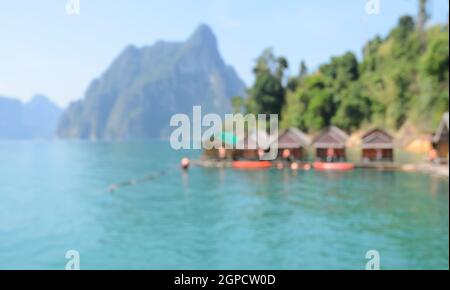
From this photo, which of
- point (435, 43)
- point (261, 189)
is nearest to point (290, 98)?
point (435, 43)

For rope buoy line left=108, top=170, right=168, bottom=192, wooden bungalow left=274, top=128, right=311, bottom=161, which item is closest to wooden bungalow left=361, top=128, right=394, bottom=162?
wooden bungalow left=274, top=128, right=311, bottom=161

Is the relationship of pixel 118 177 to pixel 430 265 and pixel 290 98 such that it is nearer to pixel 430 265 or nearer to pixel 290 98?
pixel 430 265

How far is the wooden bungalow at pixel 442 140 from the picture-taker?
123 feet

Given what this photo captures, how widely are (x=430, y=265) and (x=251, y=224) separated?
Answer: 9021 mm

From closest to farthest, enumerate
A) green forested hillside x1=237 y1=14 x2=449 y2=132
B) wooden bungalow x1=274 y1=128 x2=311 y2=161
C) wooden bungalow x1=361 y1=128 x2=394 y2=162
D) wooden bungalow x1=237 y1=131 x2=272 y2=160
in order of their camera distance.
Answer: wooden bungalow x1=361 y1=128 x2=394 y2=162 → wooden bungalow x1=237 y1=131 x2=272 y2=160 → wooden bungalow x1=274 y1=128 x2=311 y2=161 → green forested hillside x1=237 y1=14 x2=449 y2=132

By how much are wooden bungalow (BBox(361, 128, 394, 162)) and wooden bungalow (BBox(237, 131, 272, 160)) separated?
10.9 metres

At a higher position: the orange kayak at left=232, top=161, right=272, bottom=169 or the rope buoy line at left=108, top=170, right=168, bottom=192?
the orange kayak at left=232, top=161, right=272, bottom=169

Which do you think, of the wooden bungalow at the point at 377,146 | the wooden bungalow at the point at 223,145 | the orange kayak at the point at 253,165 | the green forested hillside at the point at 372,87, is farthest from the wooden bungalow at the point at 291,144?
the green forested hillside at the point at 372,87

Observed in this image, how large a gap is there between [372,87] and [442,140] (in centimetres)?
3633

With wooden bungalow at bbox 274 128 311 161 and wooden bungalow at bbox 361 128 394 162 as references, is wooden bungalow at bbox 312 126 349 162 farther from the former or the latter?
wooden bungalow at bbox 361 128 394 162

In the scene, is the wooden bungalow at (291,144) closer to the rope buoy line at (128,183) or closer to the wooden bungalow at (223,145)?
the wooden bungalow at (223,145)

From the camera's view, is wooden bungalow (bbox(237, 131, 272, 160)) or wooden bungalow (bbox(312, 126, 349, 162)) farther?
wooden bungalow (bbox(237, 131, 272, 160))

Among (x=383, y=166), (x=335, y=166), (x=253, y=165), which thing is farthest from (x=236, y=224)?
(x=383, y=166)

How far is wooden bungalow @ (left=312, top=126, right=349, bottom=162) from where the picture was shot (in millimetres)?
43406
